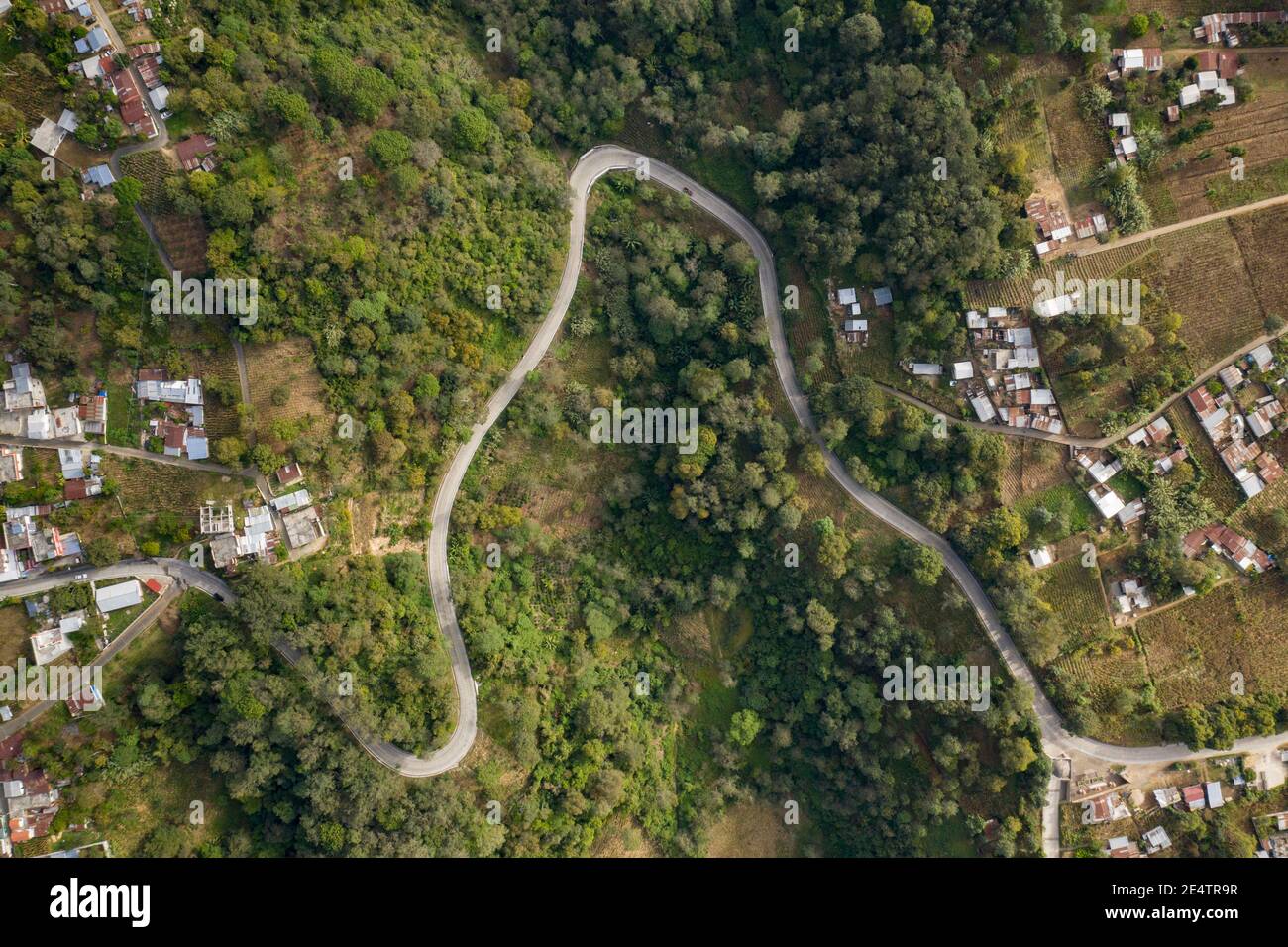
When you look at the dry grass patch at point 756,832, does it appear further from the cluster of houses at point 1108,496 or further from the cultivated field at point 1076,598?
the cluster of houses at point 1108,496

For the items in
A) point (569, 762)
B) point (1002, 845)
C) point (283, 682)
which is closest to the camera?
point (283, 682)

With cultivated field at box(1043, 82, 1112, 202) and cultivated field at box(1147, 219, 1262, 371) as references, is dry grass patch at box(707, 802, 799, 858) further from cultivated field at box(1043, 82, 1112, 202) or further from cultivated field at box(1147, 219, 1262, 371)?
cultivated field at box(1043, 82, 1112, 202)

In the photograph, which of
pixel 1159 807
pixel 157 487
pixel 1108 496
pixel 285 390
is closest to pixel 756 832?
pixel 1159 807

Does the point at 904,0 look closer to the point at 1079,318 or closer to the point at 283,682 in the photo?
the point at 1079,318

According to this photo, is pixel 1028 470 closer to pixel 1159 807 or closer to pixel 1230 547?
pixel 1230 547

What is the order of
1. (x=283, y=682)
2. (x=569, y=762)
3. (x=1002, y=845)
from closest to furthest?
(x=283, y=682), (x=1002, y=845), (x=569, y=762)

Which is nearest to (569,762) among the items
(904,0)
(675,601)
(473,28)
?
(675,601)

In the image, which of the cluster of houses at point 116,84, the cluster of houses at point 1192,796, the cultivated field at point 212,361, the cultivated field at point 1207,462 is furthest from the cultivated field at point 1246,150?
the cluster of houses at point 116,84
